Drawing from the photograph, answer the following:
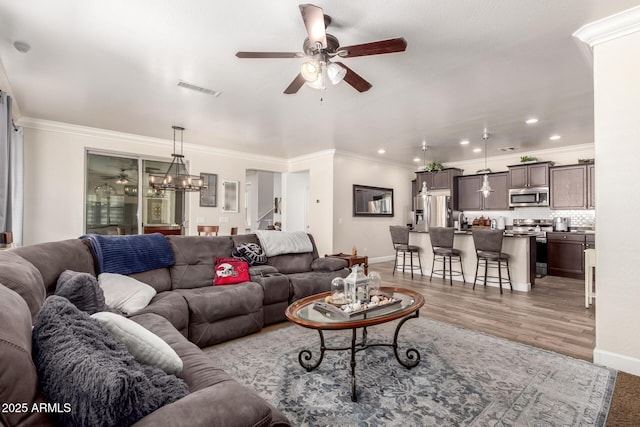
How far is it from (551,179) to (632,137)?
184 inches

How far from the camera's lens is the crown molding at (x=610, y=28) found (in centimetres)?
224

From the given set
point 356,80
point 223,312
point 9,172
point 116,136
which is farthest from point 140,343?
point 116,136

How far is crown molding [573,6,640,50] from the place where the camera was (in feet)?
7.36

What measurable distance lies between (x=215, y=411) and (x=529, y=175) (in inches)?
295

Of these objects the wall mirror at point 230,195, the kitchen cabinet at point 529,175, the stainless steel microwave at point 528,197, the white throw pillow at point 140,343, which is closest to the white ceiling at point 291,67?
the kitchen cabinet at point 529,175

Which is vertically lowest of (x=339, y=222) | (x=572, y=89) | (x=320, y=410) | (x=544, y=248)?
(x=320, y=410)

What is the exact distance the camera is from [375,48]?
2.11 m

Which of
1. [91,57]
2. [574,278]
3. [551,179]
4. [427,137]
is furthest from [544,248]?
[91,57]

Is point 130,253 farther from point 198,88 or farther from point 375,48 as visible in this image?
point 375,48

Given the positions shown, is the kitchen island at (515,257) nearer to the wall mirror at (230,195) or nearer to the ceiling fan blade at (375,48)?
the ceiling fan blade at (375,48)

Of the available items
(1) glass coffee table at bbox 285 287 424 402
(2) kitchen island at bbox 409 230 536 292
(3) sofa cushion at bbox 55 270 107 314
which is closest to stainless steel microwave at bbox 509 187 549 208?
(2) kitchen island at bbox 409 230 536 292

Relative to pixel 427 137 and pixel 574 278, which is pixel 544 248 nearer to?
pixel 574 278

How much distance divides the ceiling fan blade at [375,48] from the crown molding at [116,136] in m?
4.99

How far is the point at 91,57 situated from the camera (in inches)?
114
